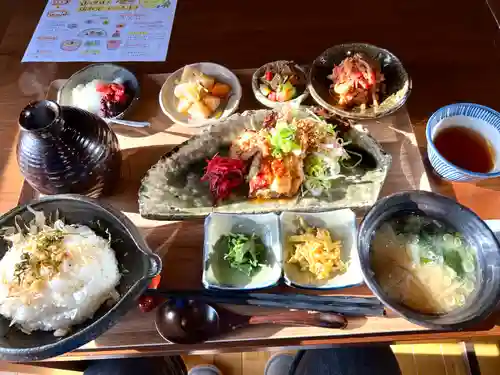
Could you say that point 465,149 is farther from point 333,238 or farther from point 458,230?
point 333,238

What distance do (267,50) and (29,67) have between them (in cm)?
119

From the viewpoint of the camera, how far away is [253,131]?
5.82 feet

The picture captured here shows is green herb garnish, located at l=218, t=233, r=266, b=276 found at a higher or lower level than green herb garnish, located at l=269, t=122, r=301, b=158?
lower

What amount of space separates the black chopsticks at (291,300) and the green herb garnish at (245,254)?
9 cm

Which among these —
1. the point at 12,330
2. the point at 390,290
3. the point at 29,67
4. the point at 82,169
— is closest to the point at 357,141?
the point at 390,290

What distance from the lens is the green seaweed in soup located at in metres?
1.34

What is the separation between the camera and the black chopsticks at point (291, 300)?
1386 millimetres

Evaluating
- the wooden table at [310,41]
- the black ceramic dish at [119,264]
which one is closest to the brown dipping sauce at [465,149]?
the wooden table at [310,41]

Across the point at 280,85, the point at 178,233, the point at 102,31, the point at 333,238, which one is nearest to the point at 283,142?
the point at 280,85

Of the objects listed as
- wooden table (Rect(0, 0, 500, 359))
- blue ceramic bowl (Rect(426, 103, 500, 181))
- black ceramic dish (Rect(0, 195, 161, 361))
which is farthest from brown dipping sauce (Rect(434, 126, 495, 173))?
black ceramic dish (Rect(0, 195, 161, 361))

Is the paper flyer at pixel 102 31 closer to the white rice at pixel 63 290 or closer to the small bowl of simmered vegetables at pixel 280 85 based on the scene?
the small bowl of simmered vegetables at pixel 280 85

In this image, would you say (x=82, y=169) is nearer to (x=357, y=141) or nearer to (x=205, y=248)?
(x=205, y=248)

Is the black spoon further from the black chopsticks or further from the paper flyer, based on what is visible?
the paper flyer

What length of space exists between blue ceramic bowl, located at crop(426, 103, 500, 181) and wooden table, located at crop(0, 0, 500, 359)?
0.46 feet
